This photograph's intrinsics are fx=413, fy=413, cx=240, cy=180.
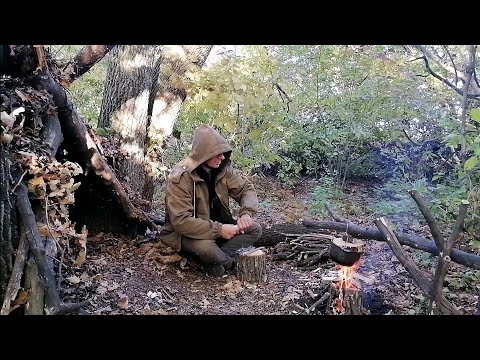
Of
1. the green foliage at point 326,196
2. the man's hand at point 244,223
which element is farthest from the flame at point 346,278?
the green foliage at point 326,196

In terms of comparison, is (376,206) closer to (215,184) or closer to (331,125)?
(331,125)

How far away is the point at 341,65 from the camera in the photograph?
5.48 m

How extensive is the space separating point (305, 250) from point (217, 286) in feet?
3.20

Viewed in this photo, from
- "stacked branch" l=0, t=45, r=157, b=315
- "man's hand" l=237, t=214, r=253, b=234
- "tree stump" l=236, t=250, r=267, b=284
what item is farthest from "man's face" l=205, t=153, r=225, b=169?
"stacked branch" l=0, t=45, r=157, b=315

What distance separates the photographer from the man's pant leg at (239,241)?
3345 mm

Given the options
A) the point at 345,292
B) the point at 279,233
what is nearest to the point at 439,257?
the point at 345,292

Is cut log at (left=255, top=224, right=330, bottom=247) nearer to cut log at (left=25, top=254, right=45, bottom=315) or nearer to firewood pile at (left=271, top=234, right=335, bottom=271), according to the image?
firewood pile at (left=271, top=234, right=335, bottom=271)

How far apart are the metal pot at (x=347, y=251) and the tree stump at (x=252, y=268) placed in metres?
0.72

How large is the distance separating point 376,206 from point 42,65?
13.4 feet

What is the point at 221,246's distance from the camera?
132 inches

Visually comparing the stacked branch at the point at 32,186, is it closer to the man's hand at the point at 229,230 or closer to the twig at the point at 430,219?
the man's hand at the point at 229,230
